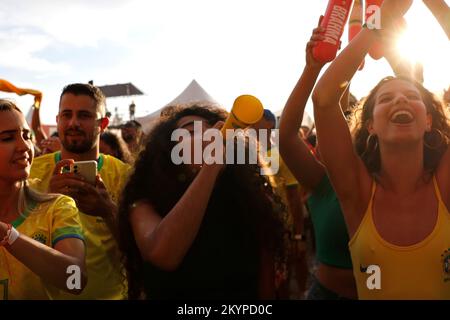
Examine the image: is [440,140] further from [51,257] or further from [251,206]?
[51,257]

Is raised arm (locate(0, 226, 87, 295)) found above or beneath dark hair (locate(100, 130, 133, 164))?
beneath

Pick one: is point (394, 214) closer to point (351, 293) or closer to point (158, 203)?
point (351, 293)

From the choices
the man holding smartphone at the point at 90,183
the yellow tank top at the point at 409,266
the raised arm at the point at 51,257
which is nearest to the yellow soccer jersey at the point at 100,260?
the man holding smartphone at the point at 90,183

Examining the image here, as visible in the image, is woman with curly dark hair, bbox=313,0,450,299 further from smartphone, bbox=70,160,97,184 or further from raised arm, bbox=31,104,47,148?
raised arm, bbox=31,104,47,148

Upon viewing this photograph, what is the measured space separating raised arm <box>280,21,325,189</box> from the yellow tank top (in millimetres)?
576

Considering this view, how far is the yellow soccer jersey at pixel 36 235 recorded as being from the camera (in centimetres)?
173

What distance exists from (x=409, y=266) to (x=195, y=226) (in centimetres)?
75

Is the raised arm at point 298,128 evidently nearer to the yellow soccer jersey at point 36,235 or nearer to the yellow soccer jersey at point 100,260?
the yellow soccer jersey at point 100,260

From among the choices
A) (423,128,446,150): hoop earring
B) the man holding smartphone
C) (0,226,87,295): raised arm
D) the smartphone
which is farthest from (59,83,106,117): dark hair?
(423,128,446,150): hoop earring

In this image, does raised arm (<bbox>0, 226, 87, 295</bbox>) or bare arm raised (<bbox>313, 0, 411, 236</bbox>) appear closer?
raised arm (<bbox>0, 226, 87, 295</bbox>)

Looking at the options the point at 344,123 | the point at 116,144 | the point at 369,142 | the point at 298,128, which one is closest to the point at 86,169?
the point at 298,128

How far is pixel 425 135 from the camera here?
214 cm

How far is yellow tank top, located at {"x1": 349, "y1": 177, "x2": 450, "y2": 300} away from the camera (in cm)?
174

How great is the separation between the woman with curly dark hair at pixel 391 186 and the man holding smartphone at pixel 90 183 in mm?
895
